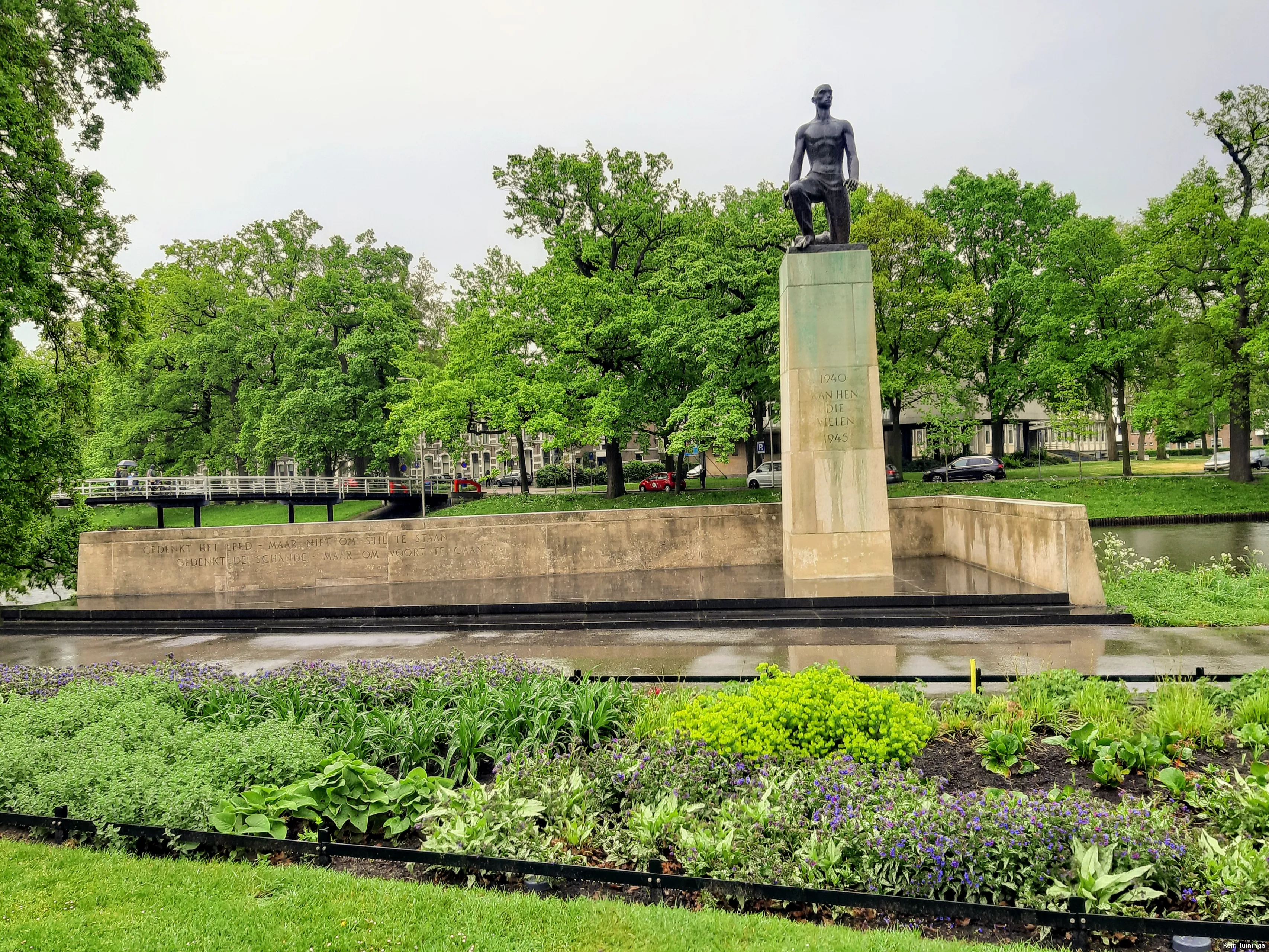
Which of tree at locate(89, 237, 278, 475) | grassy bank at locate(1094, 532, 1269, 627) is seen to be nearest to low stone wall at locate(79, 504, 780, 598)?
grassy bank at locate(1094, 532, 1269, 627)

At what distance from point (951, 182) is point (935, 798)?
148ft

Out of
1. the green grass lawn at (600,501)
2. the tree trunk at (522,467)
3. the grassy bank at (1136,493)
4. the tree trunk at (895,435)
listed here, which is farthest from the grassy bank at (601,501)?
the tree trunk at (895,435)

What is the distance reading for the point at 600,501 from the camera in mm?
37656

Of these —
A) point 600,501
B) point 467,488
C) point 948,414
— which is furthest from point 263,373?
point 948,414

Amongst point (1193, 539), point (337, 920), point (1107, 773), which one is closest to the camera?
point (337, 920)

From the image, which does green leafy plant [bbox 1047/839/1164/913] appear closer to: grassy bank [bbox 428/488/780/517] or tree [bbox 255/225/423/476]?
grassy bank [bbox 428/488/780/517]

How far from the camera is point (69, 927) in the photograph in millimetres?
3844

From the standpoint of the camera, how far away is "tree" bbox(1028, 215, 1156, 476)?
3816cm

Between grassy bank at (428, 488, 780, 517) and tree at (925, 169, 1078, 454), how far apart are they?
1442 cm

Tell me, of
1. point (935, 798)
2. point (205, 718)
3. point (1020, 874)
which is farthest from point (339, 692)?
point (1020, 874)

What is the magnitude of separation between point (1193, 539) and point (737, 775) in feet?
90.1

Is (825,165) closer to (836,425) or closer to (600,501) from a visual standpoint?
(836,425)

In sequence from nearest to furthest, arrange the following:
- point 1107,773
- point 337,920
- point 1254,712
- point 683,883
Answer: point 337,920 → point 683,883 → point 1107,773 → point 1254,712

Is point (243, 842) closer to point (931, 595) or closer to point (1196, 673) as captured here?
point (1196, 673)
